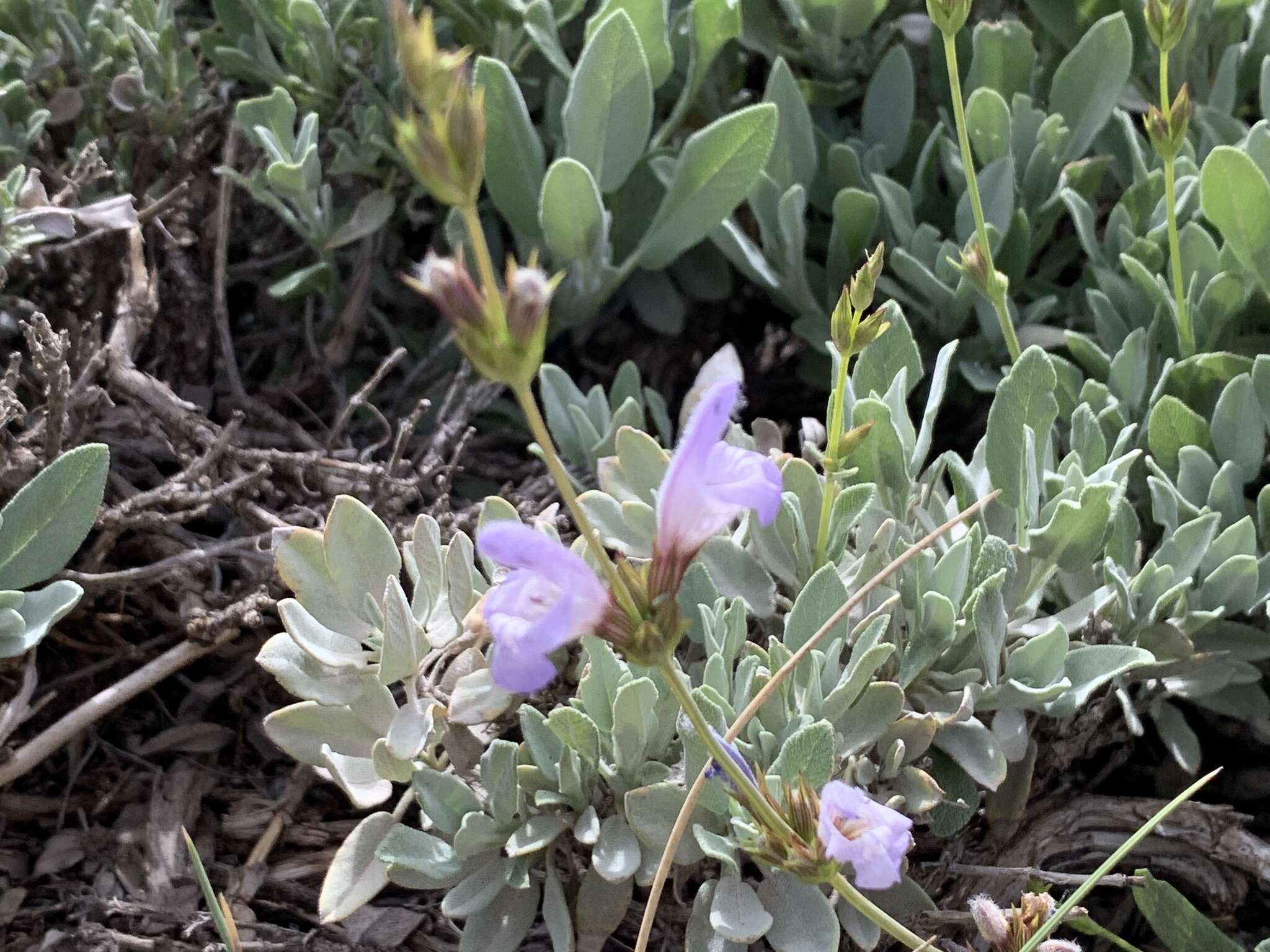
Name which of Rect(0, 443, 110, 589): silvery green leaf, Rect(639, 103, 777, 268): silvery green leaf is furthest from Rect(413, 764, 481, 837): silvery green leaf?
Rect(639, 103, 777, 268): silvery green leaf

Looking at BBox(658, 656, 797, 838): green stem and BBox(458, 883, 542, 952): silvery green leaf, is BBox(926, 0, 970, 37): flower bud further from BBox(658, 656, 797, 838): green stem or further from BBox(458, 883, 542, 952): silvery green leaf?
→ BBox(458, 883, 542, 952): silvery green leaf

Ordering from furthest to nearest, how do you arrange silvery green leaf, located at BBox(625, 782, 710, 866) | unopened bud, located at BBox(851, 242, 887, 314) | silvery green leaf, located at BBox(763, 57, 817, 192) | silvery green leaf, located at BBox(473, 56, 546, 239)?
silvery green leaf, located at BBox(763, 57, 817, 192)
silvery green leaf, located at BBox(473, 56, 546, 239)
silvery green leaf, located at BBox(625, 782, 710, 866)
unopened bud, located at BBox(851, 242, 887, 314)

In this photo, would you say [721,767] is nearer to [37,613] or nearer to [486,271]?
[486,271]

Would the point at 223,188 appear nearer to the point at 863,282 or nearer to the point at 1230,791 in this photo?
the point at 863,282

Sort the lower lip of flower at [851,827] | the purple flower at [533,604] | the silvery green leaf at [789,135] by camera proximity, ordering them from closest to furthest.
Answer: the purple flower at [533,604]
the lower lip of flower at [851,827]
the silvery green leaf at [789,135]

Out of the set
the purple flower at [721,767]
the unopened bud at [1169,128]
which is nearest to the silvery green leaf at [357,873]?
the purple flower at [721,767]

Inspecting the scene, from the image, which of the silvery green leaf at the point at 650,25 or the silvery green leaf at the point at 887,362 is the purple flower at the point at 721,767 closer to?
the silvery green leaf at the point at 887,362
